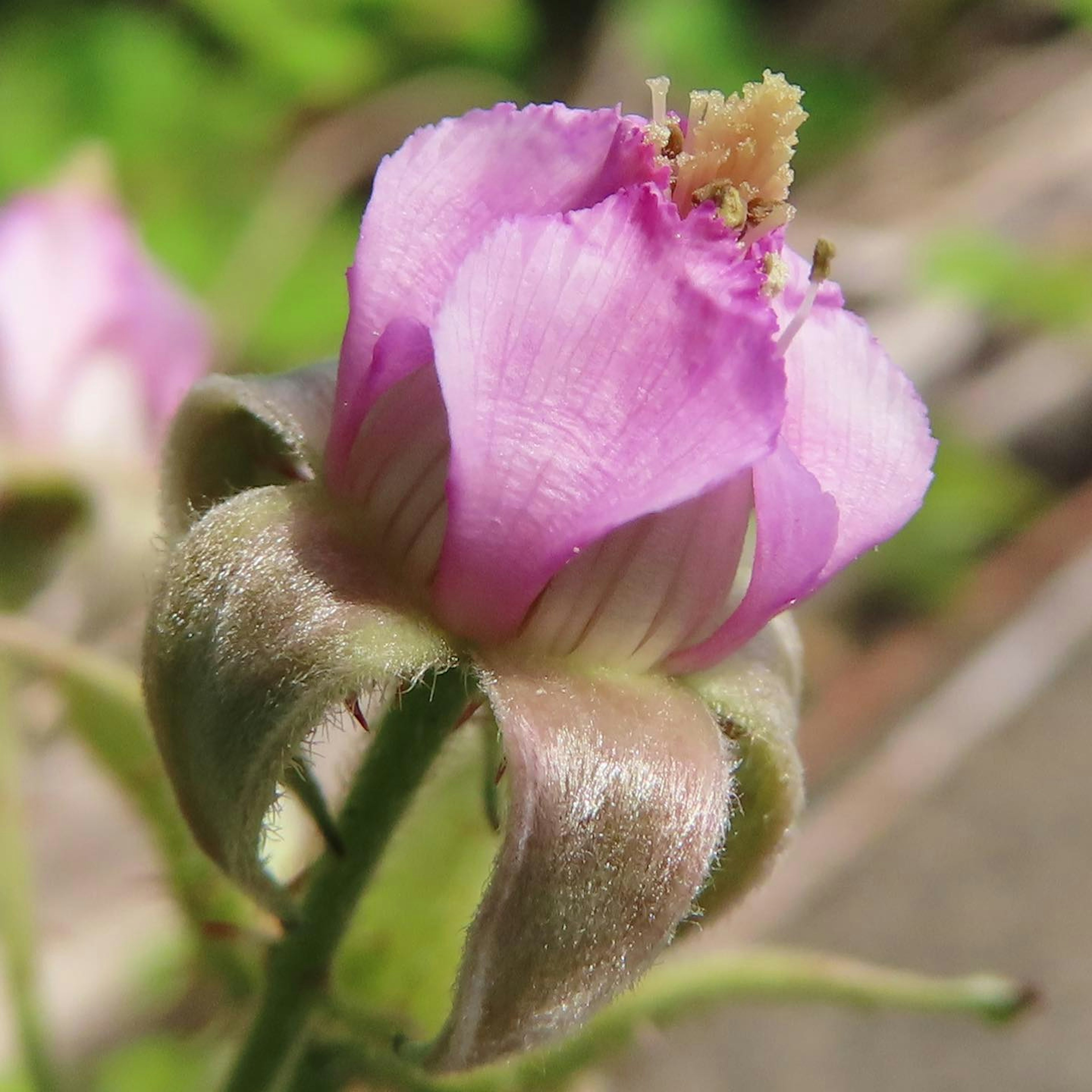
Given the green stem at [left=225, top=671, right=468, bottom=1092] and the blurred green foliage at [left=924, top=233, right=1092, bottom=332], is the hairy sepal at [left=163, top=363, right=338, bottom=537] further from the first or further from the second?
the blurred green foliage at [left=924, top=233, right=1092, bottom=332]

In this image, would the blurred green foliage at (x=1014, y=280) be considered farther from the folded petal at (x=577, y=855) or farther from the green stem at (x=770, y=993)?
the folded petal at (x=577, y=855)

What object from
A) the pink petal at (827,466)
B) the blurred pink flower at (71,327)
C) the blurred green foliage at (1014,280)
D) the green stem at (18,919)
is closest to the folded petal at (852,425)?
the pink petal at (827,466)

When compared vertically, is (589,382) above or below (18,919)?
above

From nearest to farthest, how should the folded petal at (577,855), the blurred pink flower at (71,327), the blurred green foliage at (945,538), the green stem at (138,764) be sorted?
the folded petal at (577,855) < the green stem at (138,764) < the blurred pink flower at (71,327) < the blurred green foliage at (945,538)

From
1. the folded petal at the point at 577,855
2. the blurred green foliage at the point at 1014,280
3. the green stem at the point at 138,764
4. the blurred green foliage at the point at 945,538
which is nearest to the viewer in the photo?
Result: the folded petal at the point at 577,855

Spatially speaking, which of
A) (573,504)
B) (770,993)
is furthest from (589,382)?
(770,993)

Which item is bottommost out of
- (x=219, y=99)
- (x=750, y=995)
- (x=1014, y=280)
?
(x=1014, y=280)

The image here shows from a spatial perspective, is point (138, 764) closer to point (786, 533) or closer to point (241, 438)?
point (241, 438)
